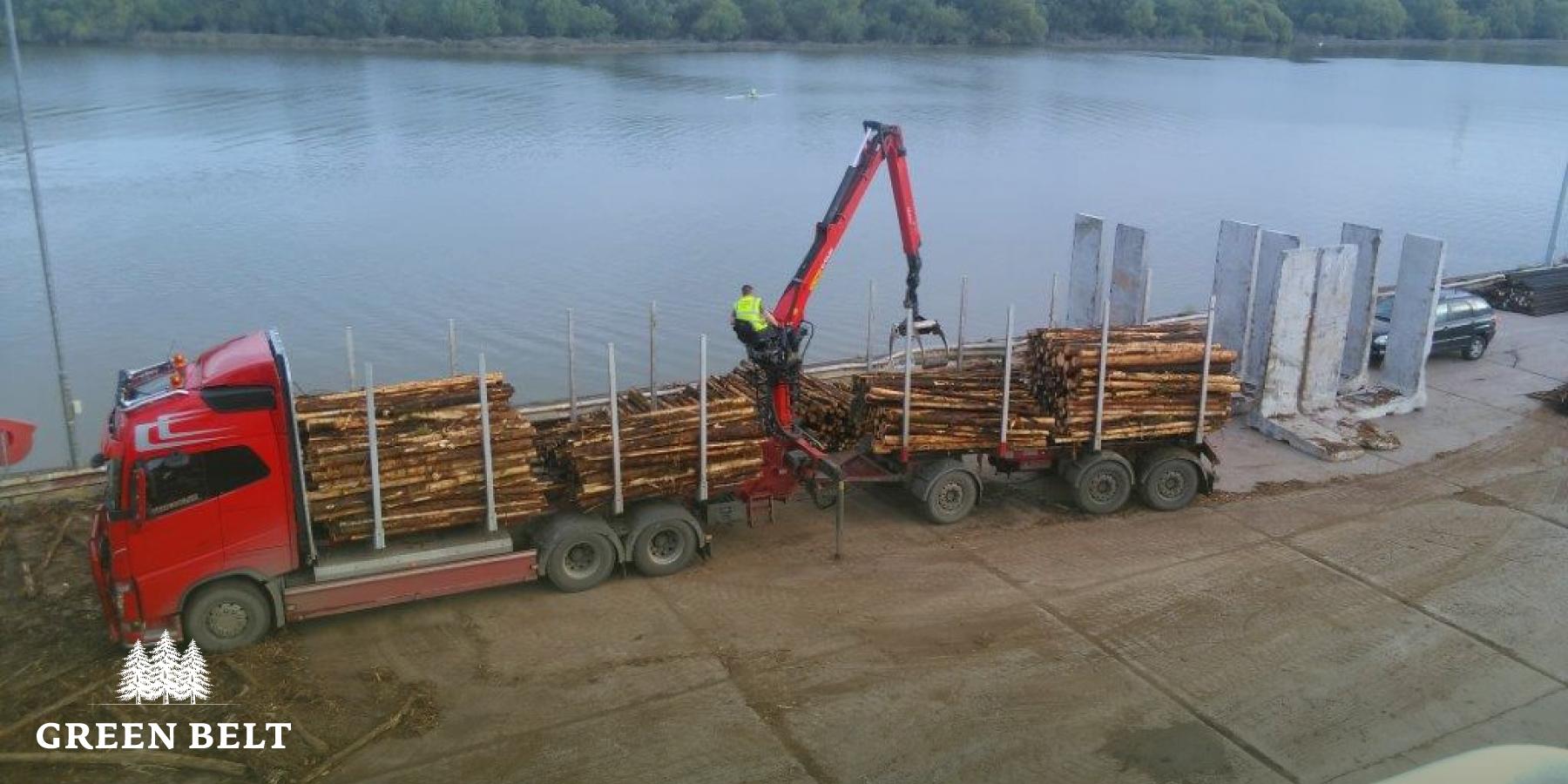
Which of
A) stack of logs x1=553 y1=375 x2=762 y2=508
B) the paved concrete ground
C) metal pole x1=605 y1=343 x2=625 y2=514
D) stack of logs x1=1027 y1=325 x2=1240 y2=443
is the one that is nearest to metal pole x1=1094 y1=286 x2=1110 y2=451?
stack of logs x1=1027 y1=325 x2=1240 y2=443

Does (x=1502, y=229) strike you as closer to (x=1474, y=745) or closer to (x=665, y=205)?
(x=665, y=205)

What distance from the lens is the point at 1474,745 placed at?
9.93 meters

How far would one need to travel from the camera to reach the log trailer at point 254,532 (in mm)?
10531

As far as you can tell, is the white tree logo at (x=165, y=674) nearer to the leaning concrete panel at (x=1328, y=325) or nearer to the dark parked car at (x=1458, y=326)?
the leaning concrete panel at (x=1328, y=325)

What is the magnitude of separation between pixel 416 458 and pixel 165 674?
109 inches

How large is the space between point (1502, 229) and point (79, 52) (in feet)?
188

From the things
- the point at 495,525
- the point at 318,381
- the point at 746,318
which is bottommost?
the point at 318,381

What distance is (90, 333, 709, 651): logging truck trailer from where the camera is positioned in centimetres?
1050

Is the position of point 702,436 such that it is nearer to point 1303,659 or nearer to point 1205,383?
point 1303,659

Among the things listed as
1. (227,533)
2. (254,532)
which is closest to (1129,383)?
(254,532)

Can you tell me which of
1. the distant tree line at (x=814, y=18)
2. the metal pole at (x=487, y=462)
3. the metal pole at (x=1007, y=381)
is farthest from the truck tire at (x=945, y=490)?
the distant tree line at (x=814, y=18)

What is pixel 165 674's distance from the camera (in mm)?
10508

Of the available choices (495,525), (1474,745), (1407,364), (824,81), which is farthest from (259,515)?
(824,81)

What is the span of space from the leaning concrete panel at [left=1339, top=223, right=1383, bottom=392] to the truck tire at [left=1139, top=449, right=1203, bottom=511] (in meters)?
5.11
